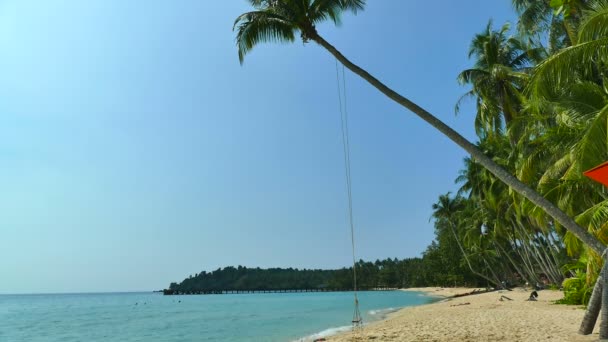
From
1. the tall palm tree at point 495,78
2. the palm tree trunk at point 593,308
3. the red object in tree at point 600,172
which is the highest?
the tall palm tree at point 495,78

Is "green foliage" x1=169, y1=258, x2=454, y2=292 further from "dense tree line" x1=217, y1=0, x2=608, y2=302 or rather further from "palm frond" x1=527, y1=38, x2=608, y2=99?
"palm frond" x1=527, y1=38, x2=608, y2=99

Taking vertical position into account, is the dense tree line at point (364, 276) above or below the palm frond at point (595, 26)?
above

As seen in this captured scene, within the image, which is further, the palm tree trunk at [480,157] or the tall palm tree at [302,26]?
the tall palm tree at [302,26]

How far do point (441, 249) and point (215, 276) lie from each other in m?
126

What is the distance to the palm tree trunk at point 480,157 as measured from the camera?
7.85 meters

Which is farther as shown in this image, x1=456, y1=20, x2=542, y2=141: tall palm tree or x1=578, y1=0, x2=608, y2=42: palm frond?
x1=456, y1=20, x2=542, y2=141: tall palm tree

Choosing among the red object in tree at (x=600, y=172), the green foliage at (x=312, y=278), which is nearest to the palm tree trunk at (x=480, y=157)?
the red object in tree at (x=600, y=172)

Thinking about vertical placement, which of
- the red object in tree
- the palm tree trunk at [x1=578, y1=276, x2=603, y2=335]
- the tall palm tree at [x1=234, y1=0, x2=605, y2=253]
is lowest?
the palm tree trunk at [x1=578, y1=276, x2=603, y2=335]

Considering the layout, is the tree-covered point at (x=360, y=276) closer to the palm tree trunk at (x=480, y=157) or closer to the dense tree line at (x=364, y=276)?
the dense tree line at (x=364, y=276)

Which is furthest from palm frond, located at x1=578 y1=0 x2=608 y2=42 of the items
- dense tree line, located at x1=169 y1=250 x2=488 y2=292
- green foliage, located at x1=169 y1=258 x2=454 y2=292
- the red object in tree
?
green foliage, located at x1=169 y1=258 x2=454 y2=292

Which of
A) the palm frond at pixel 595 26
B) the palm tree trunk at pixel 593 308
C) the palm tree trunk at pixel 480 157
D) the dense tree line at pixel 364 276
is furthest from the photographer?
the dense tree line at pixel 364 276

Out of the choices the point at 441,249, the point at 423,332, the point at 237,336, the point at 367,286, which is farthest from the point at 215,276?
the point at 423,332

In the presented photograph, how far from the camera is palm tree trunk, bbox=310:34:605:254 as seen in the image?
25.8 feet

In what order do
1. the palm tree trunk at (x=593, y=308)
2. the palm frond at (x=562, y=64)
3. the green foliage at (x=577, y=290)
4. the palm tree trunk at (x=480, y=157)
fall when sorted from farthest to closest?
the green foliage at (x=577, y=290) → the palm tree trunk at (x=593, y=308) → the palm tree trunk at (x=480, y=157) → the palm frond at (x=562, y=64)
